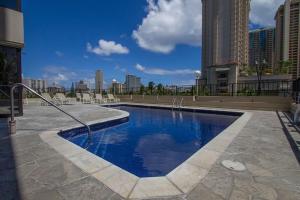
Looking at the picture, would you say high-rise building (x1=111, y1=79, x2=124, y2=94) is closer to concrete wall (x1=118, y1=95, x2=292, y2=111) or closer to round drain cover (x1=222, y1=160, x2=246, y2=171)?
concrete wall (x1=118, y1=95, x2=292, y2=111)

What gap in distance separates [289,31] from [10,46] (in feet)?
160

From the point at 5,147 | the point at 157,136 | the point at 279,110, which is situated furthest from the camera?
the point at 279,110

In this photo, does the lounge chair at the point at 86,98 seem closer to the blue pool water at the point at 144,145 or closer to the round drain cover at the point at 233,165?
the blue pool water at the point at 144,145

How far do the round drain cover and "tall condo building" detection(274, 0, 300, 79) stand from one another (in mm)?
41939

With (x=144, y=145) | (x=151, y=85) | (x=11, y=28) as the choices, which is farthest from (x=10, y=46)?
(x=151, y=85)

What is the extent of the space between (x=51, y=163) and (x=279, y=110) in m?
10.7

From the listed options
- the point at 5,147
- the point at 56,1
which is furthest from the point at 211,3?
the point at 5,147

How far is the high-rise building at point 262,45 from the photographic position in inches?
1809

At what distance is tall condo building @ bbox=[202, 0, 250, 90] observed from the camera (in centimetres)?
4731

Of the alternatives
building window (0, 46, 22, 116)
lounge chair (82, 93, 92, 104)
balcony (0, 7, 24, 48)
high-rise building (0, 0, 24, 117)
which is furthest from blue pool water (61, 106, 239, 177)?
lounge chair (82, 93, 92, 104)

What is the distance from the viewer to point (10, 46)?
6965mm

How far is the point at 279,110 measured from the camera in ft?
30.7

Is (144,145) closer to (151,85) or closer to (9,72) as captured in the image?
(9,72)

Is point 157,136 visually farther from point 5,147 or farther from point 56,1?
point 56,1
